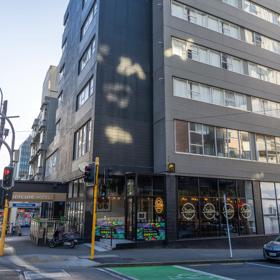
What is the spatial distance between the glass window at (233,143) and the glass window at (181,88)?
4.55 meters

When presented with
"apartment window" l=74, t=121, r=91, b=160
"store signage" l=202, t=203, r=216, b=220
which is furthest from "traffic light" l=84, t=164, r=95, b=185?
"store signage" l=202, t=203, r=216, b=220

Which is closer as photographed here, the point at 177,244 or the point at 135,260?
the point at 135,260

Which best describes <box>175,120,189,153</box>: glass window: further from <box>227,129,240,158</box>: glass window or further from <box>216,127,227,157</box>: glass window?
<box>227,129,240,158</box>: glass window

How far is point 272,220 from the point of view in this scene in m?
24.6

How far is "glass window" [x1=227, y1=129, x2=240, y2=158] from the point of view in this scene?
24078mm

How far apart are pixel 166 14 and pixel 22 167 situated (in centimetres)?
12889

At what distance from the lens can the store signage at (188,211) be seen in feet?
68.4

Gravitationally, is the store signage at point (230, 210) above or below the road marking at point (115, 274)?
above

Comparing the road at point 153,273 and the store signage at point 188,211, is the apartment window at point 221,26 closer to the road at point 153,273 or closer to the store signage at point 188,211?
the store signage at point 188,211

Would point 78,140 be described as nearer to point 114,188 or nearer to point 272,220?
point 114,188

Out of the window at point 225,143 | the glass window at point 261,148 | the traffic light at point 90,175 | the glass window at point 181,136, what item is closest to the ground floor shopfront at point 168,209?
the glass window at point 181,136

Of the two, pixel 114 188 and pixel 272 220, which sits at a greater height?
pixel 114 188

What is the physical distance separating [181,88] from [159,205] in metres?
8.60

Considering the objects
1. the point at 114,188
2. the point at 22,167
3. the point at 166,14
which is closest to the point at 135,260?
the point at 114,188
